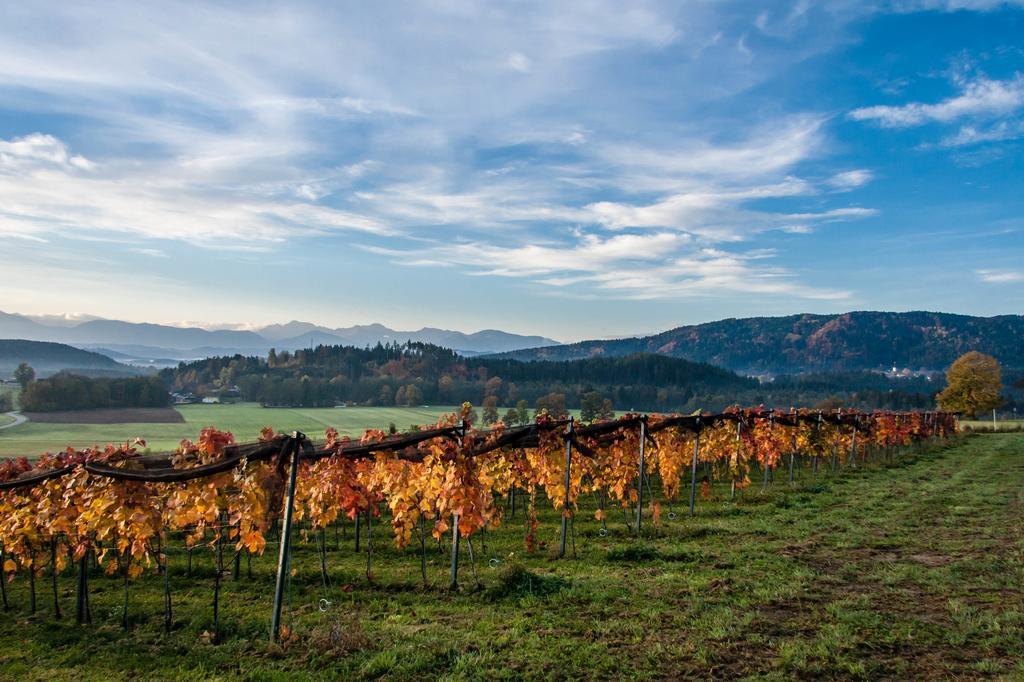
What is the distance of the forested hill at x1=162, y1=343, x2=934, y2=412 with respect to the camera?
82.0 m

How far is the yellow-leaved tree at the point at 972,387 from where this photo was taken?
51469 mm

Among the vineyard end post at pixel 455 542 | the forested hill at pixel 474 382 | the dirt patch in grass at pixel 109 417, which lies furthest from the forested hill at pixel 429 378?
the vineyard end post at pixel 455 542

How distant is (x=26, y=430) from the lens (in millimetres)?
48125

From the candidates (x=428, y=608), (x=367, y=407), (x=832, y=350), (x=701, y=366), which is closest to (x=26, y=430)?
(x=367, y=407)

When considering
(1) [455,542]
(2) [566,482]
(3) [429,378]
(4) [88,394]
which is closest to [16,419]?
(4) [88,394]

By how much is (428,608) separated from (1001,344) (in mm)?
180850

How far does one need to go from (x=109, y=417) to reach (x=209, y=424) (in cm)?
1082

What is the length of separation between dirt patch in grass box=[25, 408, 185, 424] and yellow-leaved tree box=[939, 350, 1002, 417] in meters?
70.2

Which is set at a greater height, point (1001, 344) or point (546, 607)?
point (1001, 344)

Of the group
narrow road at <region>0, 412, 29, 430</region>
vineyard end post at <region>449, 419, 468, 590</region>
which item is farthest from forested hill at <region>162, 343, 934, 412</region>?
vineyard end post at <region>449, 419, 468, 590</region>

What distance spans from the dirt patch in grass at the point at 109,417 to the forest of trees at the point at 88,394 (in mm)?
1268

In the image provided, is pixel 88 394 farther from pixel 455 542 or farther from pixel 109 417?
pixel 455 542

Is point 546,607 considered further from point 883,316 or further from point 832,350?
point 883,316

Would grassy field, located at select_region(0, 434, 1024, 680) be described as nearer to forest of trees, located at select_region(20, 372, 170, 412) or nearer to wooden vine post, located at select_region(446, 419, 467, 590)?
wooden vine post, located at select_region(446, 419, 467, 590)
